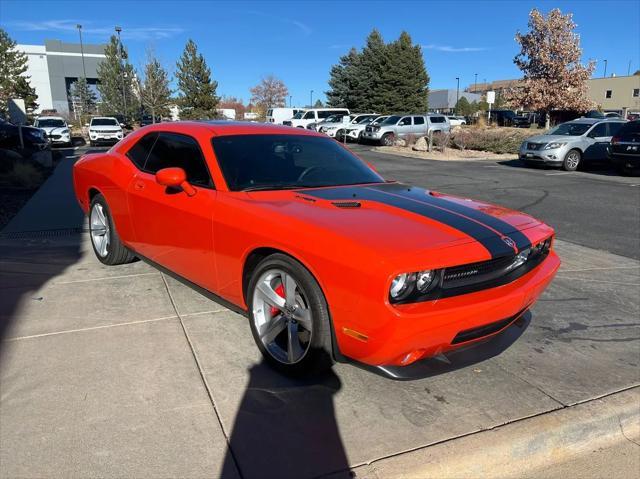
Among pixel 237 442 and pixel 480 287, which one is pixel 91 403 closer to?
pixel 237 442

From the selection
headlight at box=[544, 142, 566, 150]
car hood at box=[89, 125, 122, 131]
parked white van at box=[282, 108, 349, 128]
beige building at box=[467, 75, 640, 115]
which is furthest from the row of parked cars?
beige building at box=[467, 75, 640, 115]

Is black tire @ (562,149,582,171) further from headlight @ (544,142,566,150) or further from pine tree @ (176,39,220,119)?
pine tree @ (176,39,220,119)

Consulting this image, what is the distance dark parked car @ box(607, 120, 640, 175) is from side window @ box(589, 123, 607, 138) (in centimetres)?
152

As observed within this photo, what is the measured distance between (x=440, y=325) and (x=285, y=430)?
0.96m

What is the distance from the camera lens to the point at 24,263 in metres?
5.31

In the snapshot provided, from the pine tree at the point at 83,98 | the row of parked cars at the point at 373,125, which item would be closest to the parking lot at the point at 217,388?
the row of parked cars at the point at 373,125

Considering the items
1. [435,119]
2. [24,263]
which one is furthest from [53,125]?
[24,263]

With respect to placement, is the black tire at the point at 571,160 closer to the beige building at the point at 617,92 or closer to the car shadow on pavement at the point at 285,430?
the car shadow on pavement at the point at 285,430

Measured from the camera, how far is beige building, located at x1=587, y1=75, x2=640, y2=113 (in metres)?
68.4

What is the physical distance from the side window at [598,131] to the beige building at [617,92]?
5757 cm

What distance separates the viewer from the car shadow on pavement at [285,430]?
2355mm

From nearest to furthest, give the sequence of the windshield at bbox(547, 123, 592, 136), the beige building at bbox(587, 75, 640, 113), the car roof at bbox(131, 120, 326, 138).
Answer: the car roof at bbox(131, 120, 326, 138)
the windshield at bbox(547, 123, 592, 136)
the beige building at bbox(587, 75, 640, 113)

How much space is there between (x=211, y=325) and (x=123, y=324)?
0.66 m

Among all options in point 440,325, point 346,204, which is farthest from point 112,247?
point 440,325
